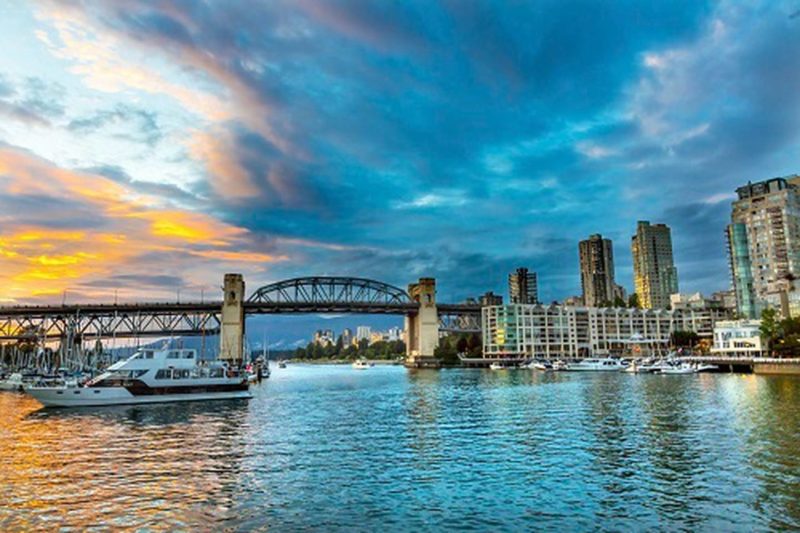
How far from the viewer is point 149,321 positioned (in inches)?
7018

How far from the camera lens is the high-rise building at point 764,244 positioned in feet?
549

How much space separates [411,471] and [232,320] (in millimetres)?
162064

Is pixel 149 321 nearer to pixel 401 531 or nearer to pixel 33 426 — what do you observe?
pixel 33 426

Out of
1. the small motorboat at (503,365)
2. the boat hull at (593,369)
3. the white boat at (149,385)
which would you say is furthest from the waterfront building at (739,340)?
the white boat at (149,385)

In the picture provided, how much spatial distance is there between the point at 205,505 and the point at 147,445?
1484 cm

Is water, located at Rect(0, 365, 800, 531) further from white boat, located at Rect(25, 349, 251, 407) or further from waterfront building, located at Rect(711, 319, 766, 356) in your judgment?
waterfront building, located at Rect(711, 319, 766, 356)

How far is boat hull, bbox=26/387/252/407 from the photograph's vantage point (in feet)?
168

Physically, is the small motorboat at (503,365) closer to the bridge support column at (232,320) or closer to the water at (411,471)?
the bridge support column at (232,320)

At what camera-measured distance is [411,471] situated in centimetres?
2447

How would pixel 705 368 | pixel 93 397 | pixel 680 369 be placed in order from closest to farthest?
pixel 93 397 → pixel 680 369 → pixel 705 368

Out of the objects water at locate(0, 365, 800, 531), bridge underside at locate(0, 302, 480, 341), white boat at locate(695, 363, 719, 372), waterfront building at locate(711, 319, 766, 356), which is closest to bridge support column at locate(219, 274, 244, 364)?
bridge underside at locate(0, 302, 480, 341)

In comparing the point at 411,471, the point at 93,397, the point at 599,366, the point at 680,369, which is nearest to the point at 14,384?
the point at 93,397

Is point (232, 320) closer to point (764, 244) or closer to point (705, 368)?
point (705, 368)

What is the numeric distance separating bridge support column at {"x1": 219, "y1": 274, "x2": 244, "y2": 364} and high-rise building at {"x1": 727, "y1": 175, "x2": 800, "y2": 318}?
158 meters
